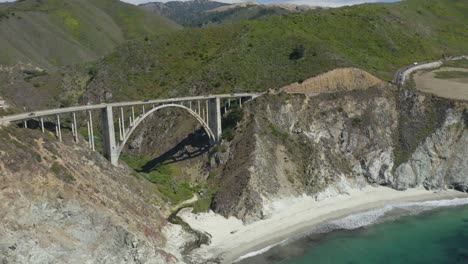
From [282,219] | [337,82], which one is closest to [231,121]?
[282,219]

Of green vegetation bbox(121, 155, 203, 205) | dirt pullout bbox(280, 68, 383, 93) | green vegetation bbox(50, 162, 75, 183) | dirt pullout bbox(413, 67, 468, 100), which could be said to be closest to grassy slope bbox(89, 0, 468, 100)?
dirt pullout bbox(280, 68, 383, 93)

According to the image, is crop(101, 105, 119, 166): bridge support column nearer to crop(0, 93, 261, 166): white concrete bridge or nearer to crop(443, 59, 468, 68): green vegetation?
crop(0, 93, 261, 166): white concrete bridge

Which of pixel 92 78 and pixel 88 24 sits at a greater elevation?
pixel 88 24

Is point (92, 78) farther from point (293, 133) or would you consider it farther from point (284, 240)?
point (284, 240)

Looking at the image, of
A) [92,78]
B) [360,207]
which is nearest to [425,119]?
[360,207]

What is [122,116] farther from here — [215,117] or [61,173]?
[215,117]

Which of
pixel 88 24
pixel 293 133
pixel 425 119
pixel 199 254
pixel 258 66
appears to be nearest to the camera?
pixel 199 254
